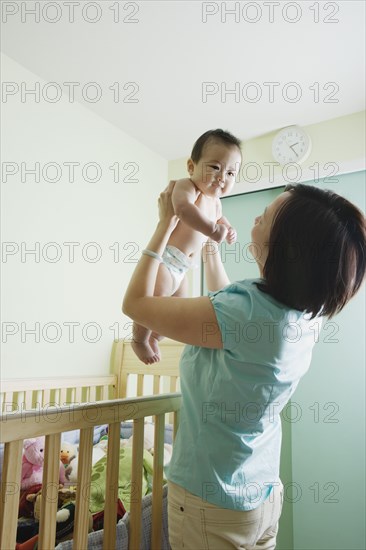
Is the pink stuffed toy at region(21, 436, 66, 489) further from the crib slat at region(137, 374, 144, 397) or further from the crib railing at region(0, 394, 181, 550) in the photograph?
the crib slat at region(137, 374, 144, 397)

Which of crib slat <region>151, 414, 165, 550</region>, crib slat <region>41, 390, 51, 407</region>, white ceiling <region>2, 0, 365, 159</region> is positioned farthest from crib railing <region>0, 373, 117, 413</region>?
white ceiling <region>2, 0, 365, 159</region>

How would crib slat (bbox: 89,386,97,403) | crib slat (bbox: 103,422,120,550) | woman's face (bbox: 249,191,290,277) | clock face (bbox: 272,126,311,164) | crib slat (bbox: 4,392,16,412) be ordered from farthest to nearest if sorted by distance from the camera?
clock face (bbox: 272,126,311,164) → crib slat (bbox: 89,386,97,403) → crib slat (bbox: 4,392,16,412) → crib slat (bbox: 103,422,120,550) → woman's face (bbox: 249,191,290,277)

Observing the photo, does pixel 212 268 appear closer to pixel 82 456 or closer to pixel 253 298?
pixel 253 298

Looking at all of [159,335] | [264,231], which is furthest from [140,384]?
[264,231]

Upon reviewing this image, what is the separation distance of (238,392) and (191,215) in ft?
1.19

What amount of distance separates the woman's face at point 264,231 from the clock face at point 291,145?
1659 millimetres

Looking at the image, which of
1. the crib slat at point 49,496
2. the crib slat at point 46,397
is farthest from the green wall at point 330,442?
the crib slat at point 49,496

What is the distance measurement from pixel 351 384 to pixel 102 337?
139 cm

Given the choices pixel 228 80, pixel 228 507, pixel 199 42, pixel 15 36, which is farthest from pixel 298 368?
pixel 15 36

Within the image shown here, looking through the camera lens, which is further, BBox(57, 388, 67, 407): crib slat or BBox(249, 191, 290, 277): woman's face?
BBox(57, 388, 67, 407): crib slat

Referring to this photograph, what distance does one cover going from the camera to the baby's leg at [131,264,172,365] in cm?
100

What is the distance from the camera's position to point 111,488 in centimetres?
96

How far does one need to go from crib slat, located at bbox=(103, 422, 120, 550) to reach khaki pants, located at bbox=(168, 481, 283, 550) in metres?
0.16

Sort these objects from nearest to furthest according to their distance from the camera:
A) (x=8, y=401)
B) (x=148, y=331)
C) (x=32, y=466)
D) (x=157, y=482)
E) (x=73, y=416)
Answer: (x=73, y=416), (x=148, y=331), (x=157, y=482), (x=32, y=466), (x=8, y=401)
